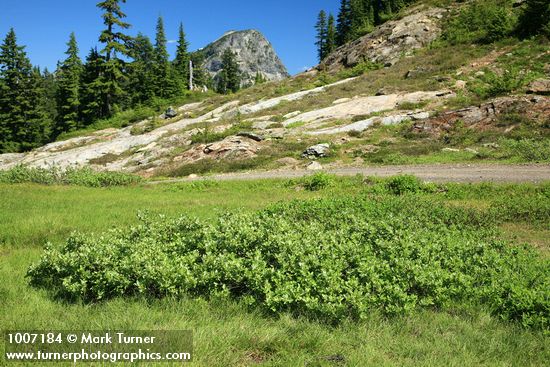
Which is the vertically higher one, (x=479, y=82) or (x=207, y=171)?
(x=479, y=82)

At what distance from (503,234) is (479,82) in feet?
87.5

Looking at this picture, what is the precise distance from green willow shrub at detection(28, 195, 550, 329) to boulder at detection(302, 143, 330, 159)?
17941 mm

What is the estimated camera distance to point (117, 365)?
3.44 meters

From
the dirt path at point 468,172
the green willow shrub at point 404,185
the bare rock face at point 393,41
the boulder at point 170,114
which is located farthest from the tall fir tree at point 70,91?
the green willow shrub at point 404,185

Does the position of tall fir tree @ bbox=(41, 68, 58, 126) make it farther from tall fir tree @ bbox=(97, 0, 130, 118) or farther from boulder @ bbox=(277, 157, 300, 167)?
boulder @ bbox=(277, 157, 300, 167)

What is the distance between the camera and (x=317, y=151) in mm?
24562

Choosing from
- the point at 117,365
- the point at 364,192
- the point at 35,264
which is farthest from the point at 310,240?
the point at 364,192

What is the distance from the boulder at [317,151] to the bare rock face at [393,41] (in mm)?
27094

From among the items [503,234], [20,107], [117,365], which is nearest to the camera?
[117,365]

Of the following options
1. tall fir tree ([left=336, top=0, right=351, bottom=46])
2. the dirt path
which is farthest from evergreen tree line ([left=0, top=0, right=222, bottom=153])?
the dirt path

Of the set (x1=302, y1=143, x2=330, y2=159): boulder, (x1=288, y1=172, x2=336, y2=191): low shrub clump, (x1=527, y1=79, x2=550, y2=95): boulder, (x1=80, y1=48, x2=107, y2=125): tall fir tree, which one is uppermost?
(x1=80, y1=48, x2=107, y2=125): tall fir tree

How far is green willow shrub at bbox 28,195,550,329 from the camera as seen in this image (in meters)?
4.82

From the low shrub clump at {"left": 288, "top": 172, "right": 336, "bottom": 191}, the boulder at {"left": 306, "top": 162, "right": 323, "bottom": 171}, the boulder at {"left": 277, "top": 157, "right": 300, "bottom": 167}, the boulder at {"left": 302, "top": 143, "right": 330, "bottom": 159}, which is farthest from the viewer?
the boulder at {"left": 302, "top": 143, "right": 330, "bottom": 159}

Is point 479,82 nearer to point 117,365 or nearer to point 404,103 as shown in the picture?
point 404,103
